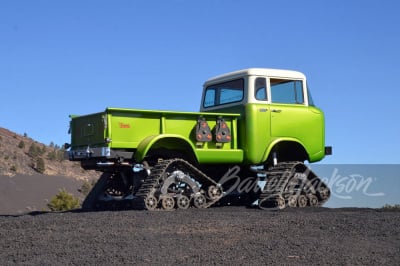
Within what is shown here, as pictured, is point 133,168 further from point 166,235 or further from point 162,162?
point 166,235

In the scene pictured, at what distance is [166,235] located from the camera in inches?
306

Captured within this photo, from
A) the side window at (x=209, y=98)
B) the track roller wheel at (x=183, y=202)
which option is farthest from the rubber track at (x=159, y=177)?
the side window at (x=209, y=98)

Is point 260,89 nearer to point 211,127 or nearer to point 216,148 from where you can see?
point 211,127

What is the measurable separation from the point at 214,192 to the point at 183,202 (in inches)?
42.5

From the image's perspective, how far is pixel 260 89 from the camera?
13.7 meters

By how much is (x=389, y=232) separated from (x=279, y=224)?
1458 mm

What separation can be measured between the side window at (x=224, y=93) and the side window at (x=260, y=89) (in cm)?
35

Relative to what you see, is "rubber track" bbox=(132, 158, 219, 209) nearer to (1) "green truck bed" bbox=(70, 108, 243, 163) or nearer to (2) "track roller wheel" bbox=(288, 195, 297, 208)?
(1) "green truck bed" bbox=(70, 108, 243, 163)

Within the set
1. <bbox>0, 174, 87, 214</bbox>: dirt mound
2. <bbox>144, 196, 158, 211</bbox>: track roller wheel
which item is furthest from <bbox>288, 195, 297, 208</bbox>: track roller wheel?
<bbox>0, 174, 87, 214</bbox>: dirt mound

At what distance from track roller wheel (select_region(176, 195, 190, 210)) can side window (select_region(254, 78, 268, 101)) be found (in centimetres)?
315

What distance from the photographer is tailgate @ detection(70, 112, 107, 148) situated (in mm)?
11327

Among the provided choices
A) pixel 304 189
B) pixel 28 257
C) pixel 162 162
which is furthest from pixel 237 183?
pixel 28 257

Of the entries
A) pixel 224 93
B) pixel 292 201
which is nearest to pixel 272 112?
pixel 224 93

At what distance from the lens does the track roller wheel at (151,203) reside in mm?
11078
